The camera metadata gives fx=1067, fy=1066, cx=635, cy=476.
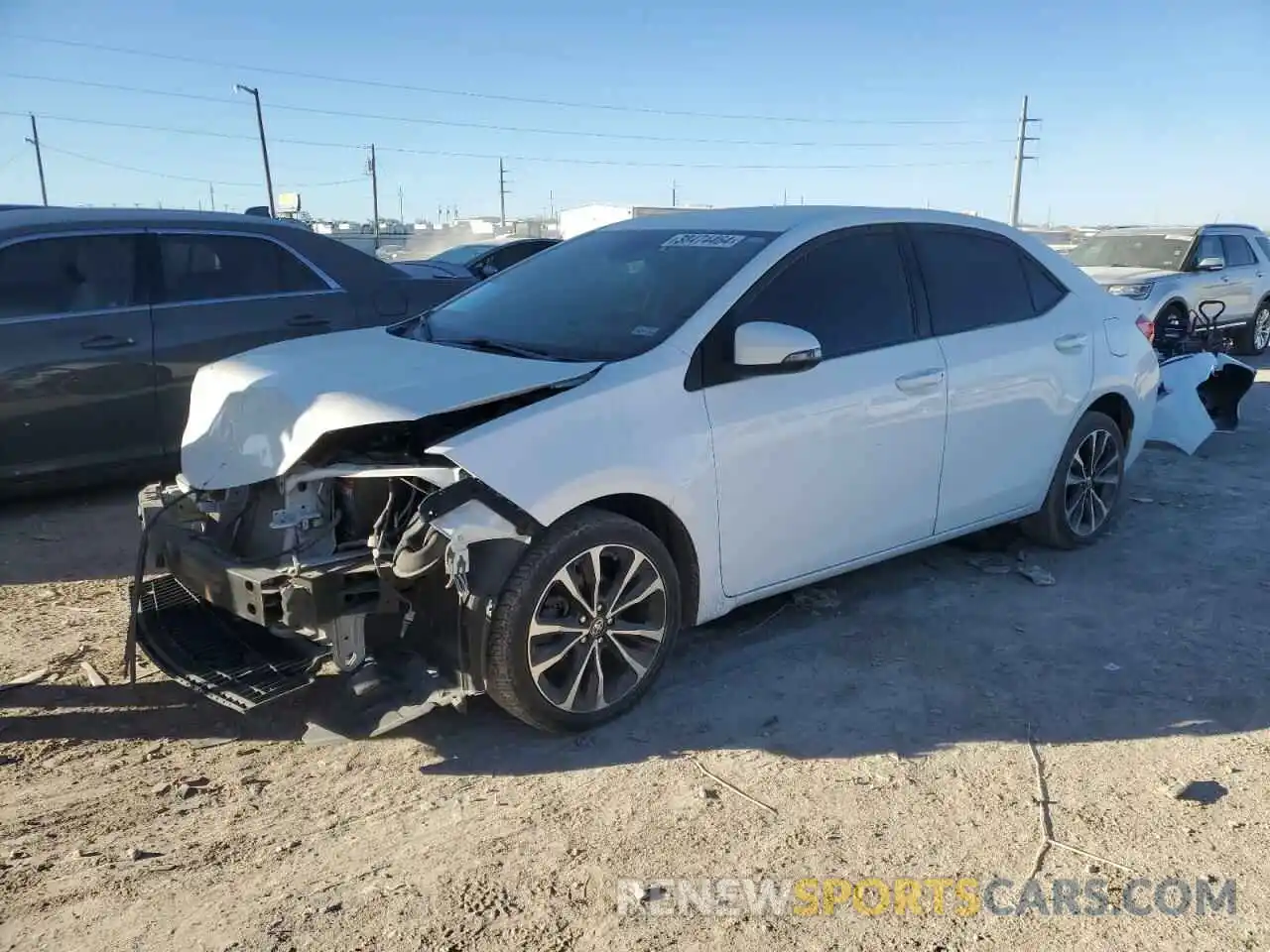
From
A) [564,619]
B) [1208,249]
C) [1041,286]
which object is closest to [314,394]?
[564,619]

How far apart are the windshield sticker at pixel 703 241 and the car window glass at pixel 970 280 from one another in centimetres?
94

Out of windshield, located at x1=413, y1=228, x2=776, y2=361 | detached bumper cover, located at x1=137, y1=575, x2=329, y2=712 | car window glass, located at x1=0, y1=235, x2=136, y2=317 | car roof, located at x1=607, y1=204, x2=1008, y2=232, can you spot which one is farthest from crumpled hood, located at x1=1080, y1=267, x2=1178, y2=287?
detached bumper cover, located at x1=137, y1=575, x2=329, y2=712

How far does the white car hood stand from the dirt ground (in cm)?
94

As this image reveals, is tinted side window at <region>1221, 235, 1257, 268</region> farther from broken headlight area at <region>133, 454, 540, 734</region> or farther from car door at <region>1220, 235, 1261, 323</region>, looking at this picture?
broken headlight area at <region>133, 454, 540, 734</region>

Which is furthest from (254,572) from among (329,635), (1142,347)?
(1142,347)

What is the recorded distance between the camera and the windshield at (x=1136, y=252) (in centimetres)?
1348

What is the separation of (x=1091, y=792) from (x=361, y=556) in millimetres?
2412

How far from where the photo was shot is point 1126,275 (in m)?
13.0

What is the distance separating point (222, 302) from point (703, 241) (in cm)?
342

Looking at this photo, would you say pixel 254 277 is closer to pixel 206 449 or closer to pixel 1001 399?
pixel 206 449

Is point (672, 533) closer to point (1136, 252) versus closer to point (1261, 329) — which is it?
point (1136, 252)

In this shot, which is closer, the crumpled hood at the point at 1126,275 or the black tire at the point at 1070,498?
the black tire at the point at 1070,498

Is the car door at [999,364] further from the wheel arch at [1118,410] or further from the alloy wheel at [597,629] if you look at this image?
the alloy wheel at [597,629]

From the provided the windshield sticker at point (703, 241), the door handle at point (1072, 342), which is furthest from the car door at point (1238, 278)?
the windshield sticker at point (703, 241)
